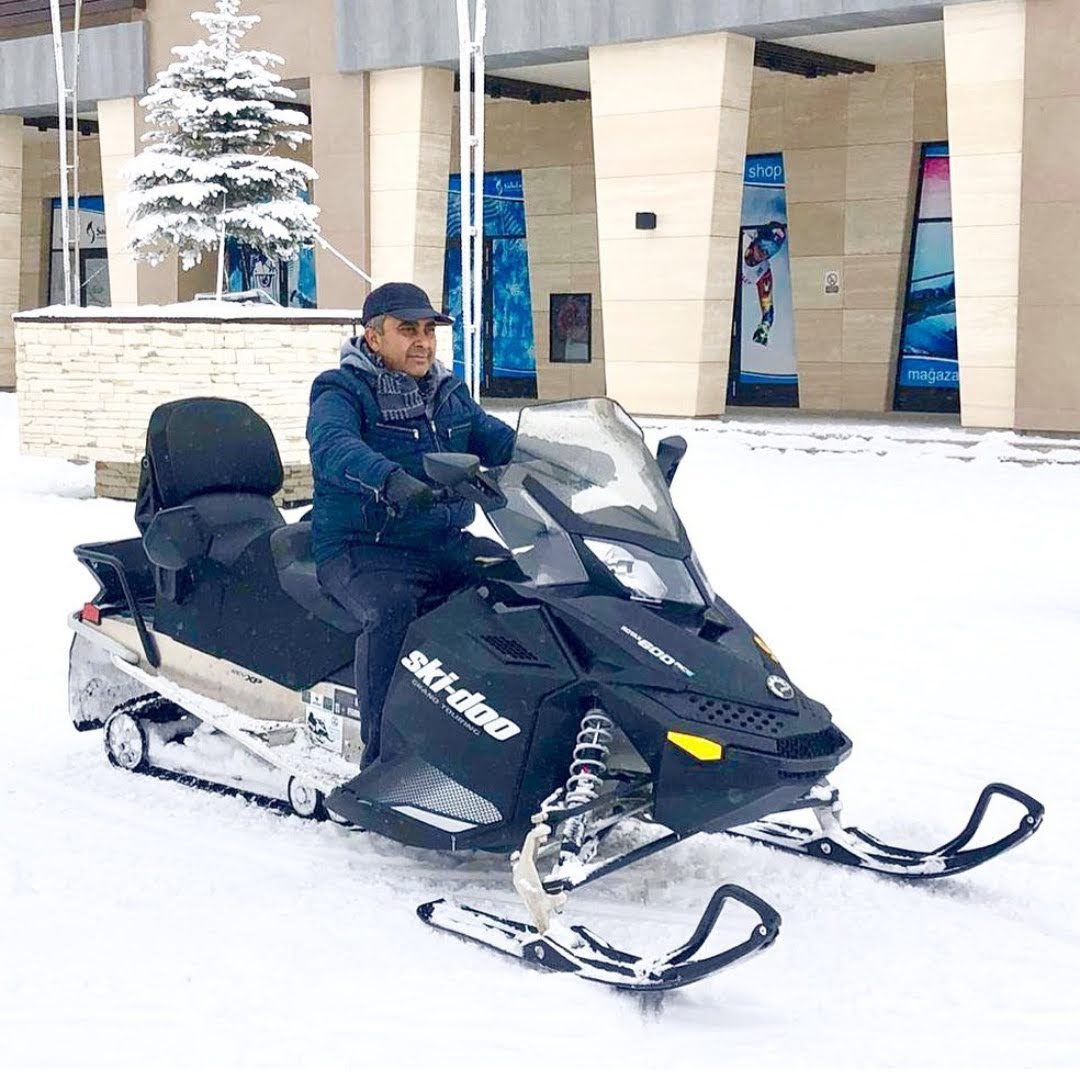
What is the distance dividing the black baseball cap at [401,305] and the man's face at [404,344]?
0.08 ft

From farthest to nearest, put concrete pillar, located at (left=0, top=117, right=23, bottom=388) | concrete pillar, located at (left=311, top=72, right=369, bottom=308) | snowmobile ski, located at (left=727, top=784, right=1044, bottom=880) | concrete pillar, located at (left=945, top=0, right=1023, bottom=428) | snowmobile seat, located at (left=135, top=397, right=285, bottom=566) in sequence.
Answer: concrete pillar, located at (left=0, top=117, right=23, bottom=388) → concrete pillar, located at (left=311, top=72, right=369, bottom=308) → concrete pillar, located at (left=945, top=0, right=1023, bottom=428) → snowmobile seat, located at (left=135, top=397, right=285, bottom=566) → snowmobile ski, located at (left=727, top=784, right=1044, bottom=880)

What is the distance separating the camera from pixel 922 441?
1659 cm

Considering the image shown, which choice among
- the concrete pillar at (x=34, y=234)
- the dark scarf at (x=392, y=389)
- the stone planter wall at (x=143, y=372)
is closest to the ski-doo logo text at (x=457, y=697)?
the dark scarf at (x=392, y=389)

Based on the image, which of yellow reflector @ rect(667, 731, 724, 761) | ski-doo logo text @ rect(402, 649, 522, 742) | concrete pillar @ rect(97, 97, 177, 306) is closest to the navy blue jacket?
ski-doo logo text @ rect(402, 649, 522, 742)

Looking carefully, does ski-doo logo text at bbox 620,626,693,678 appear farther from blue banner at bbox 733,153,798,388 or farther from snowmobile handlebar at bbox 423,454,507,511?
blue banner at bbox 733,153,798,388

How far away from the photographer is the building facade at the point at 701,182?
16578mm

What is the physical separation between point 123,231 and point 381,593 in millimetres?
21987

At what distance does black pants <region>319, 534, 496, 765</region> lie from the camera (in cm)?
478

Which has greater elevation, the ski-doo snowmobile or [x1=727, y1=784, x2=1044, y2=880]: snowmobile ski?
the ski-doo snowmobile

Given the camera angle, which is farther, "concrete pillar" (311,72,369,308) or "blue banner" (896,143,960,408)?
"concrete pillar" (311,72,369,308)

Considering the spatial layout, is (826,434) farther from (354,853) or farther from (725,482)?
(354,853)

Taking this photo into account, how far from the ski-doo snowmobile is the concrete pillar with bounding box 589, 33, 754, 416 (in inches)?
550

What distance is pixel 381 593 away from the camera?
480cm

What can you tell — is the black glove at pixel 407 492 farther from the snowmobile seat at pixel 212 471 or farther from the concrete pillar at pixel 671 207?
the concrete pillar at pixel 671 207
